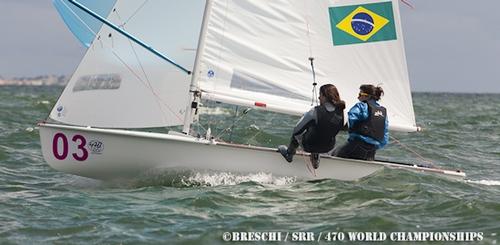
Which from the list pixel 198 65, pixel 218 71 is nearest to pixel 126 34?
pixel 198 65

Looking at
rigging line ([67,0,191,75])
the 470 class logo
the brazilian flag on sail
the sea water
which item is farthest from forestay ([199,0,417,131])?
the 470 class logo

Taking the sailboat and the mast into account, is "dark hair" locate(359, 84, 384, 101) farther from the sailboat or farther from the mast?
the mast

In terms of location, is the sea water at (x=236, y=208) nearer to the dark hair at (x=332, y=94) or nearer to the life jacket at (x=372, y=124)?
the life jacket at (x=372, y=124)

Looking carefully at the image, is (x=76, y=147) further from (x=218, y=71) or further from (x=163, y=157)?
(x=218, y=71)

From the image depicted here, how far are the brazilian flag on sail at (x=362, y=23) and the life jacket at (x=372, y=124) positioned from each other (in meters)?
0.83

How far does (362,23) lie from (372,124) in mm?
1128

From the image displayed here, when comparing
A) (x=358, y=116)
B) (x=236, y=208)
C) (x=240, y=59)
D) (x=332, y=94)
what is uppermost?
(x=240, y=59)

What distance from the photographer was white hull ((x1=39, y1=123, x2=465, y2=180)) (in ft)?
27.3

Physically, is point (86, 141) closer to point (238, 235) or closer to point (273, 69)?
point (273, 69)

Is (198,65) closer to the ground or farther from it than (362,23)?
closer to the ground

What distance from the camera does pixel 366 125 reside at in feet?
27.7

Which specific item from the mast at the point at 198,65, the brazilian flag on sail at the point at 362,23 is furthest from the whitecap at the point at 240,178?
the brazilian flag on sail at the point at 362,23

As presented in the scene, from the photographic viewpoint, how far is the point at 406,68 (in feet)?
29.9

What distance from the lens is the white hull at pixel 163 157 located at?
8.34 m
